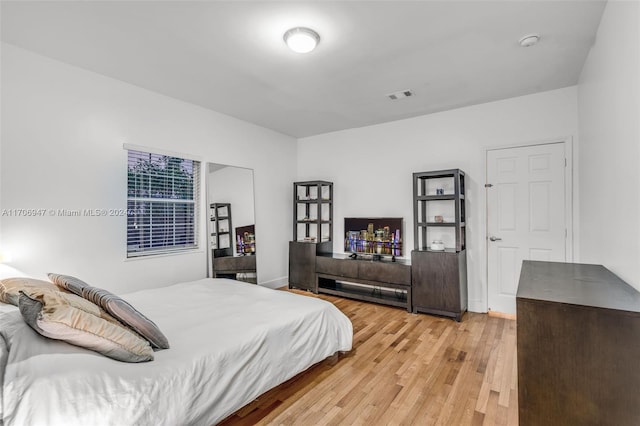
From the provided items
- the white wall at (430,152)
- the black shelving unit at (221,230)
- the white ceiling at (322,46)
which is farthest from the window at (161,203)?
the white wall at (430,152)

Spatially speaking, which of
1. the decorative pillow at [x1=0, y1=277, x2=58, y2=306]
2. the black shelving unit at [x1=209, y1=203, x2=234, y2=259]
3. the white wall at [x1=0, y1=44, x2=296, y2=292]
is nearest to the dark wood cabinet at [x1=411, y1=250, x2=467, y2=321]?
the black shelving unit at [x1=209, y1=203, x2=234, y2=259]

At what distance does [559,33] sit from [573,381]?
2.54 m

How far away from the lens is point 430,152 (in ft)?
14.2

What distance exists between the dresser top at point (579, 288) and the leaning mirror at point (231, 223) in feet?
11.4

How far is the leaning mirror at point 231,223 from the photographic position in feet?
13.7

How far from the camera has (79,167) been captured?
117 inches

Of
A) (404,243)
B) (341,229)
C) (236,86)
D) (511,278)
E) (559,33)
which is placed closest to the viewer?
(559,33)

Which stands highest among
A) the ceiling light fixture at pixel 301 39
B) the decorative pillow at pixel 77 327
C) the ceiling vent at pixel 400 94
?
the ceiling vent at pixel 400 94

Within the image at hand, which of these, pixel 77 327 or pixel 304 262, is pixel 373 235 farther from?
pixel 77 327

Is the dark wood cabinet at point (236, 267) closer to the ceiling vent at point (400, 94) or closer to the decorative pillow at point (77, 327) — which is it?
the decorative pillow at point (77, 327)

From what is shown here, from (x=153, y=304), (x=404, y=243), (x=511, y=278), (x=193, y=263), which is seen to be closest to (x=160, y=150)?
(x=193, y=263)

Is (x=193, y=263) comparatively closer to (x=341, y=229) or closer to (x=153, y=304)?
(x=153, y=304)

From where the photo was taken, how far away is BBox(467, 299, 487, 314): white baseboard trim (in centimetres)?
391

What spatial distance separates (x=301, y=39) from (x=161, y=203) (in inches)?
99.4
